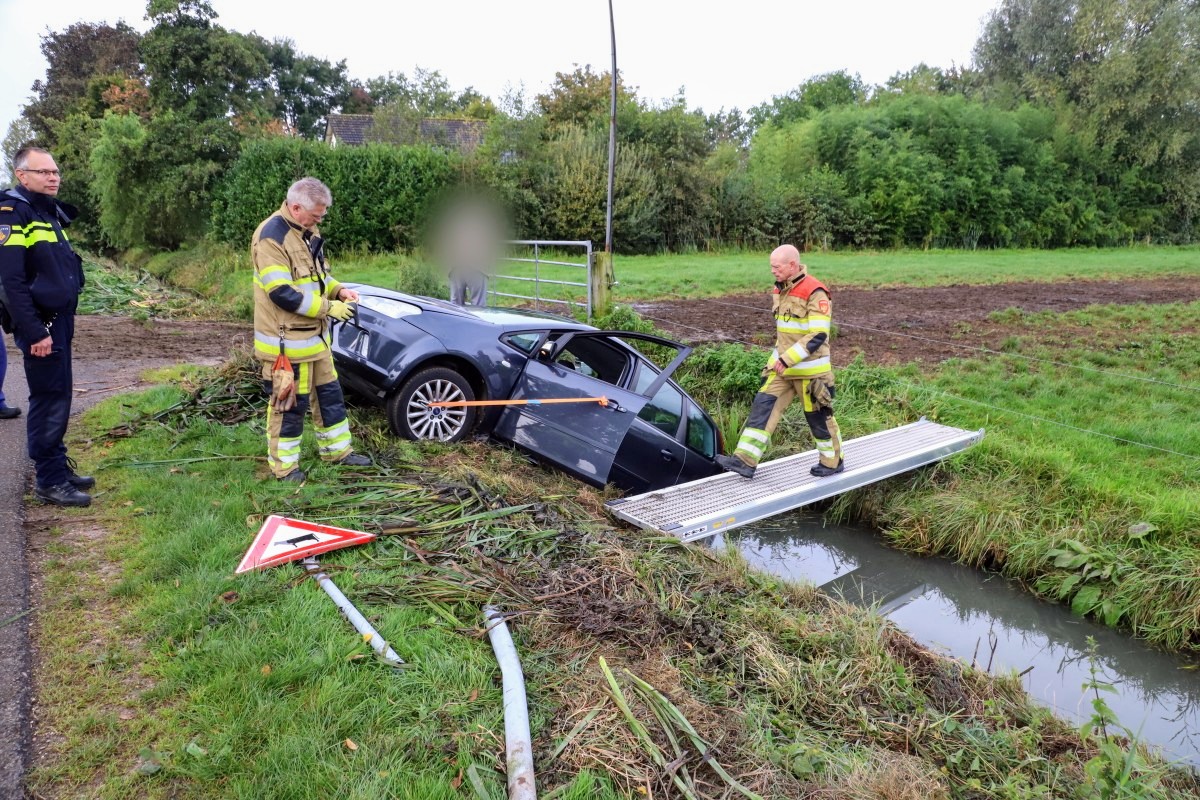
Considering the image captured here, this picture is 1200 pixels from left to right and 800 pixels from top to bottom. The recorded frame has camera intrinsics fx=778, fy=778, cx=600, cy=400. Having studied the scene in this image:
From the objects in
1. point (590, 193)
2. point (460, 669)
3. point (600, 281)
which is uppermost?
point (590, 193)

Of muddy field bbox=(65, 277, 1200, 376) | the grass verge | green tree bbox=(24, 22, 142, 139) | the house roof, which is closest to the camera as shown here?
muddy field bbox=(65, 277, 1200, 376)

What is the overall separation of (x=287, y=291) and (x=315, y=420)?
102 centimetres

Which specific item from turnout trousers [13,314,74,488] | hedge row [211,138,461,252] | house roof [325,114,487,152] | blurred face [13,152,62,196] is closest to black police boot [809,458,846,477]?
turnout trousers [13,314,74,488]

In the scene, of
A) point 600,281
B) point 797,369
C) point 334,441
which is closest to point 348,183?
point 600,281

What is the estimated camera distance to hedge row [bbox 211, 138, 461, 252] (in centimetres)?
1927

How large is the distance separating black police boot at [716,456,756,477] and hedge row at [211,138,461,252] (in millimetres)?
14403

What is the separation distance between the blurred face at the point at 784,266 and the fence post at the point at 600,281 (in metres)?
4.97

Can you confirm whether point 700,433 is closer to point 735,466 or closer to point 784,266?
point 735,466

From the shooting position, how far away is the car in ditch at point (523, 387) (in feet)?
18.4

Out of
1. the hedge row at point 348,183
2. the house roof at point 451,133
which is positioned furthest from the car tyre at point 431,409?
the house roof at point 451,133

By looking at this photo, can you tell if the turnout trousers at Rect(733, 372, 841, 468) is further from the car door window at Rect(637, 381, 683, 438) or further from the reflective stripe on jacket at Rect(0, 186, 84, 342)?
the reflective stripe on jacket at Rect(0, 186, 84, 342)

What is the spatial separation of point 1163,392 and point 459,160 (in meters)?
16.0

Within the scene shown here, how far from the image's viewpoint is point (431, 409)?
5.74 meters

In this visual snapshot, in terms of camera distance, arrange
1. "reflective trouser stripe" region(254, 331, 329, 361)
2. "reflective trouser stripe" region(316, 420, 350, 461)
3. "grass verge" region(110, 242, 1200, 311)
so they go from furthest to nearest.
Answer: "grass verge" region(110, 242, 1200, 311) → "reflective trouser stripe" region(316, 420, 350, 461) → "reflective trouser stripe" region(254, 331, 329, 361)
